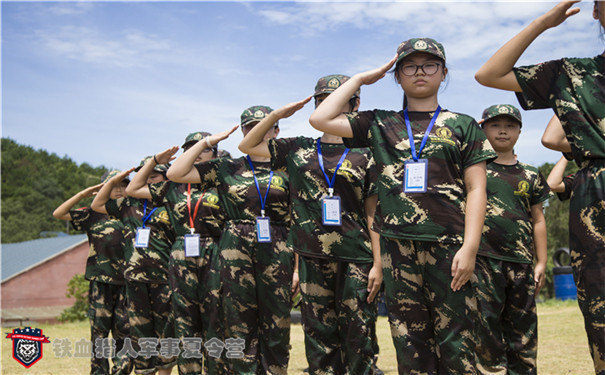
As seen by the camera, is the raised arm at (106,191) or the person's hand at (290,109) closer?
the person's hand at (290,109)

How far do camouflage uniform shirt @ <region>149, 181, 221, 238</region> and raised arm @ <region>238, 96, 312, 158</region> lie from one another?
4.04 feet

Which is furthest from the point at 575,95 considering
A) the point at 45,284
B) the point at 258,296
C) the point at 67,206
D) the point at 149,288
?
the point at 45,284

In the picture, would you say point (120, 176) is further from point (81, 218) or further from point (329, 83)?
point (329, 83)

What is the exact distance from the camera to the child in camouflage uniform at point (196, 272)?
5469 mm

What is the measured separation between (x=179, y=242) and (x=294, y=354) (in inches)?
158

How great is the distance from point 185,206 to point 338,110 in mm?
3214

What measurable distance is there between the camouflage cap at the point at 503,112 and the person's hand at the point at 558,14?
2.56m

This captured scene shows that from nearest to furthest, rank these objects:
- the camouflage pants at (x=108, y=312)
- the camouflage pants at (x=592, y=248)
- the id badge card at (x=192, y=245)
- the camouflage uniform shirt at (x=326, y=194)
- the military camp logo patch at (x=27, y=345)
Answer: the camouflage pants at (x=592, y=248) → the camouflage uniform shirt at (x=326, y=194) → the id badge card at (x=192, y=245) → the camouflage pants at (x=108, y=312) → the military camp logo patch at (x=27, y=345)

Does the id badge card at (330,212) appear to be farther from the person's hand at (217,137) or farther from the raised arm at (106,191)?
the raised arm at (106,191)

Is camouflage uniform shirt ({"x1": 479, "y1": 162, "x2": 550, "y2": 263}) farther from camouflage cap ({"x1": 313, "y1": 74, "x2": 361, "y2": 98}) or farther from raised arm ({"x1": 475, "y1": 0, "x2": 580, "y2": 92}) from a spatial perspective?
raised arm ({"x1": 475, "y1": 0, "x2": 580, "y2": 92})

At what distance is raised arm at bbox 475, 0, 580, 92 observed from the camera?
2680mm

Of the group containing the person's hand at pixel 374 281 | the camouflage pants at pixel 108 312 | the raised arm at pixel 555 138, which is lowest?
the camouflage pants at pixel 108 312

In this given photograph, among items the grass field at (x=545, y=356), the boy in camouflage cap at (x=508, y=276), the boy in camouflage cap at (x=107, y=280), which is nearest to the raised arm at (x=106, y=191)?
the boy in camouflage cap at (x=107, y=280)

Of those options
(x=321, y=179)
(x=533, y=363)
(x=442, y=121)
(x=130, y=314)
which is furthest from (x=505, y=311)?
(x=130, y=314)
